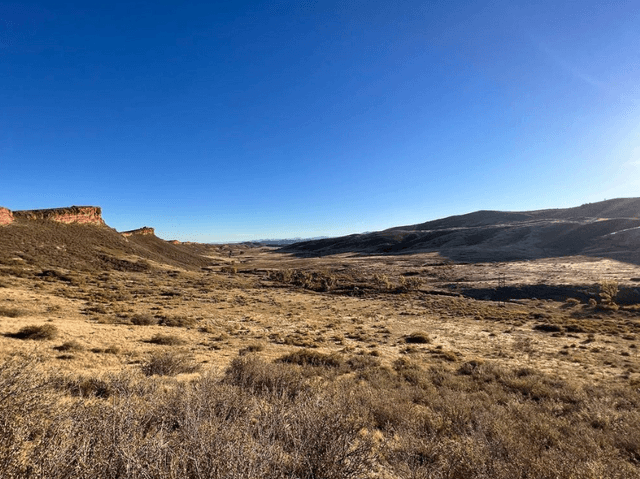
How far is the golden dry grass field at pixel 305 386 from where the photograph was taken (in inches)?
144

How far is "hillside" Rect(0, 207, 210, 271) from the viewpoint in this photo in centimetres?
3225

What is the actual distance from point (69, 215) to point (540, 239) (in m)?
111

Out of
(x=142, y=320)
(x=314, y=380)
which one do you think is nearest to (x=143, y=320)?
(x=142, y=320)

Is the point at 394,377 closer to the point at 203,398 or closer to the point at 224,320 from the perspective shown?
the point at 203,398

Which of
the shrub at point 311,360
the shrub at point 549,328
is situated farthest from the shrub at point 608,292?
the shrub at point 311,360

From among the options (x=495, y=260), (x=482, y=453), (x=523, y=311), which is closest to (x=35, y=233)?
(x=482, y=453)

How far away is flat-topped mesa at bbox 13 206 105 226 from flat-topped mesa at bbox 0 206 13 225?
2.39 m

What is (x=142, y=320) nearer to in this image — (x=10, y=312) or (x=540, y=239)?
(x=10, y=312)

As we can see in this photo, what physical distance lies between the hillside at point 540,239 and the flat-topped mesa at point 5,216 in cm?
8075

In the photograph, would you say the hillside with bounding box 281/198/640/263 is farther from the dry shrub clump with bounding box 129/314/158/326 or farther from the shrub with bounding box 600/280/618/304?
the dry shrub clump with bounding box 129/314/158/326

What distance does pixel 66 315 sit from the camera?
15641 millimetres

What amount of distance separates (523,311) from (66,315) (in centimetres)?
3583

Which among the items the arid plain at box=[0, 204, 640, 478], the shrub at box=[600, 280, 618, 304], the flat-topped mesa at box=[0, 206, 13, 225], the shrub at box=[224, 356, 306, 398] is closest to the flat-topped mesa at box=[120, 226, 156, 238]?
the flat-topped mesa at box=[0, 206, 13, 225]

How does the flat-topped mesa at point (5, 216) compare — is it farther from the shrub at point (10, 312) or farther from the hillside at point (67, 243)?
the shrub at point (10, 312)
